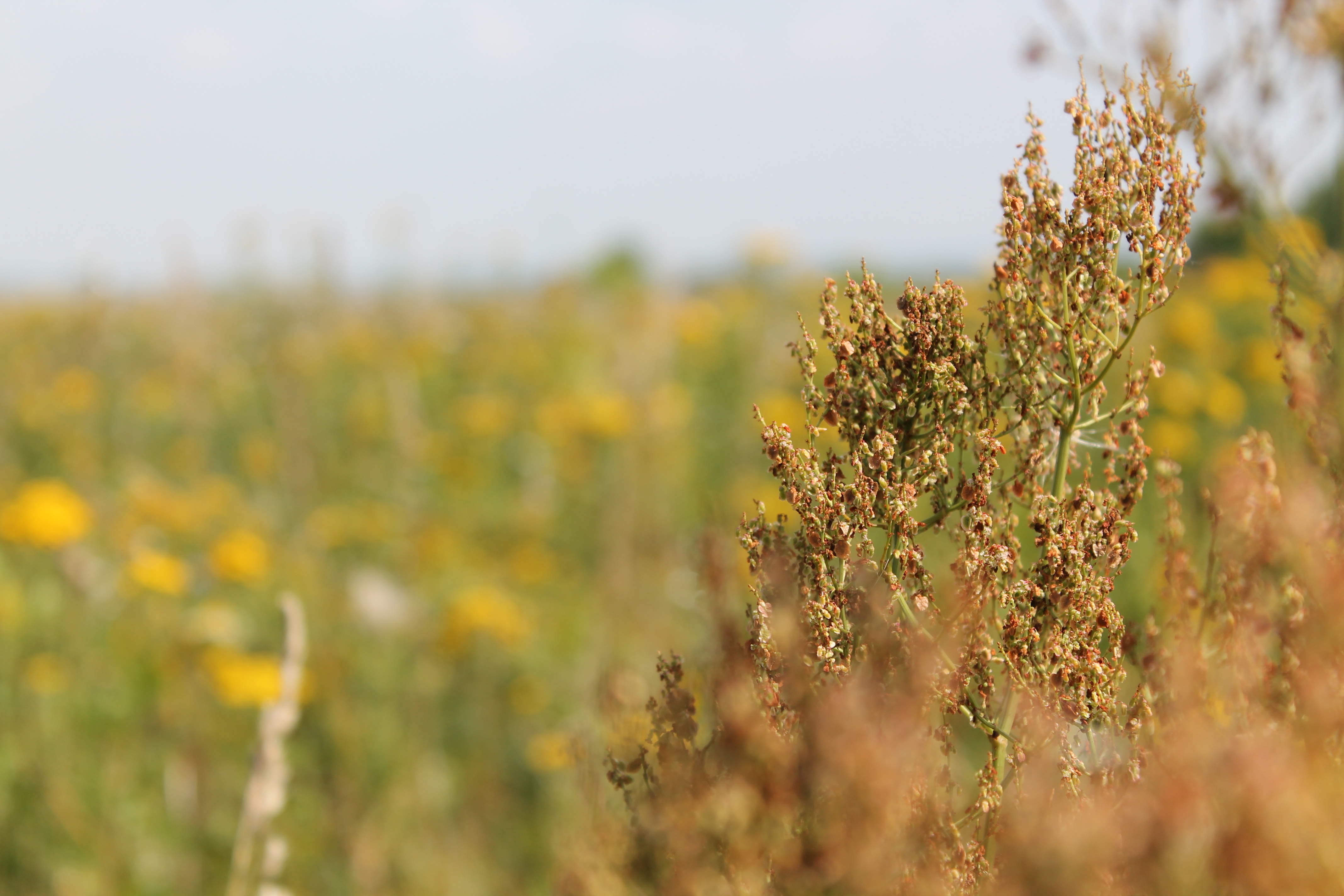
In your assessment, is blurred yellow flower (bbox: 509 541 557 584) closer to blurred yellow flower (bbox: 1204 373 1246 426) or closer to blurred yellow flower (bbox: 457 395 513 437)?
blurred yellow flower (bbox: 457 395 513 437)

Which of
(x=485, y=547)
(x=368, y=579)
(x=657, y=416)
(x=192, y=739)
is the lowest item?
(x=192, y=739)

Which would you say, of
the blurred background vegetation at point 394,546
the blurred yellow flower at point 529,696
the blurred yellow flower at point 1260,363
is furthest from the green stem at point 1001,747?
the blurred yellow flower at point 1260,363

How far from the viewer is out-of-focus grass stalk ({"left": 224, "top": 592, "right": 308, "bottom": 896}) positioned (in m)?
1.46

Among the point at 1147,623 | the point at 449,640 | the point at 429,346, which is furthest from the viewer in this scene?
the point at 429,346

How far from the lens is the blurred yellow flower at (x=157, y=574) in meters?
3.50

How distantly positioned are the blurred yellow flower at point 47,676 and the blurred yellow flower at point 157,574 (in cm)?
36

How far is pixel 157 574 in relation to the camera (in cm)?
354

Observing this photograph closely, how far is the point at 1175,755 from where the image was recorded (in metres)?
0.65

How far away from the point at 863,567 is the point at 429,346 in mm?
7829

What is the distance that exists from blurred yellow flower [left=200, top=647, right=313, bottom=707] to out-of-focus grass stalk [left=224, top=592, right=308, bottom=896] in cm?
155

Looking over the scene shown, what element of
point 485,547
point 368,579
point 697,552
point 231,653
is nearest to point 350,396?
point 485,547

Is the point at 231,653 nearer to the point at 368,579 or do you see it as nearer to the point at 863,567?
the point at 368,579

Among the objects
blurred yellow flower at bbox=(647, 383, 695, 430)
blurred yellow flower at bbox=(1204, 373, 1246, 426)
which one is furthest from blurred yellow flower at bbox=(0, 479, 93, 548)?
blurred yellow flower at bbox=(1204, 373, 1246, 426)

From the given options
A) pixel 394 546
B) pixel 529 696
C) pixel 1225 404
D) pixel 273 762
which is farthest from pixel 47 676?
pixel 1225 404
